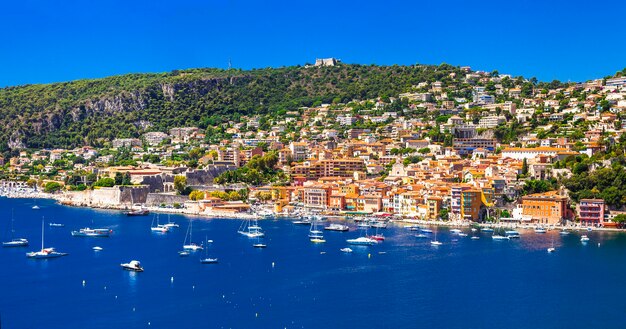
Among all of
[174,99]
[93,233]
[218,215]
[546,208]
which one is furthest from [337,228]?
[174,99]

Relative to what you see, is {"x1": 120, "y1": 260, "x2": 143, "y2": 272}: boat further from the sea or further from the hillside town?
the hillside town

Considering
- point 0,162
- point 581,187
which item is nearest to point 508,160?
point 581,187

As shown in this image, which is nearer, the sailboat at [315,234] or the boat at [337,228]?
the sailboat at [315,234]

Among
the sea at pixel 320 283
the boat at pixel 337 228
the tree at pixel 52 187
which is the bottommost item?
the sea at pixel 320 283

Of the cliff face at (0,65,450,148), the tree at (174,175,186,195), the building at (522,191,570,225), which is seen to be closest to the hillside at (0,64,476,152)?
the cliff face at (0,65,450,148)

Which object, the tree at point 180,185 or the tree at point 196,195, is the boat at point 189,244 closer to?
the tree at point 196,195

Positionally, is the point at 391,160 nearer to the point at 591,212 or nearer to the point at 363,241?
the point at 591,212

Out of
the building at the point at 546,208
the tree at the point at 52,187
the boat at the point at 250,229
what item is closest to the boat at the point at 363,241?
the boat at the point at 250,229
